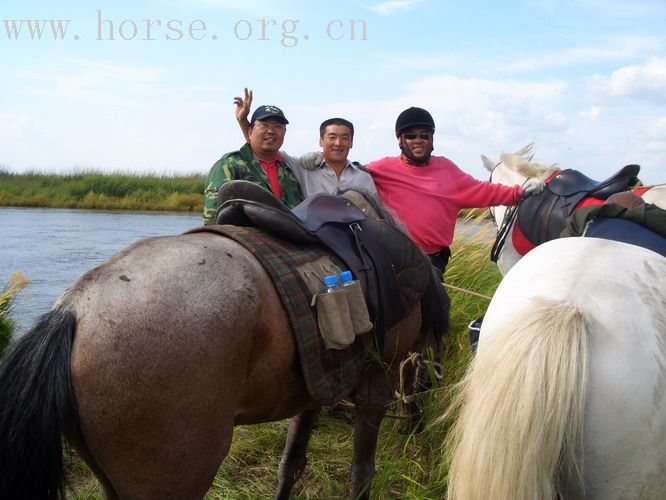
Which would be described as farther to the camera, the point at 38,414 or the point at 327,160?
the point at 327,160

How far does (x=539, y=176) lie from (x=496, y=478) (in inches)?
157

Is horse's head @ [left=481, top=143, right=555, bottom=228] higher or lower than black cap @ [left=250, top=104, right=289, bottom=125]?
lower

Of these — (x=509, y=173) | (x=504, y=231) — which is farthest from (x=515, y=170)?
(x=504, y=231)

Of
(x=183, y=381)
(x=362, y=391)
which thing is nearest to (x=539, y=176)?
(x=362, y=391)

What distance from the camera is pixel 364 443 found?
2.84 m

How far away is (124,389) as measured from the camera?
161 cm

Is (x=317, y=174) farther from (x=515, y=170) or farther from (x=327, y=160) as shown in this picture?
(x=515, y=170)

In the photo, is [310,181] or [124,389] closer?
[124,389]

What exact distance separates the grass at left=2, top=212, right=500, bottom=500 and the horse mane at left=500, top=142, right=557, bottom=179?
1.74 meters

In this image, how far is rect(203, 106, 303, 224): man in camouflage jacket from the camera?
3.62 metres

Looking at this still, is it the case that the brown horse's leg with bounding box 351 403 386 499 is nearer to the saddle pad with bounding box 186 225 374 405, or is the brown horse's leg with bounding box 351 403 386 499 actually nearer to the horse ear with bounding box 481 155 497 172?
the saddle pad with bounding box 186 225 374 405

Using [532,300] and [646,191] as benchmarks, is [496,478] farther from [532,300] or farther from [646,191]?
[646,191]

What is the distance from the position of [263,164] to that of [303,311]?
2.03m

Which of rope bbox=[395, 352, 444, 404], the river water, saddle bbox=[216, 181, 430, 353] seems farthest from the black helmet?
the river water
